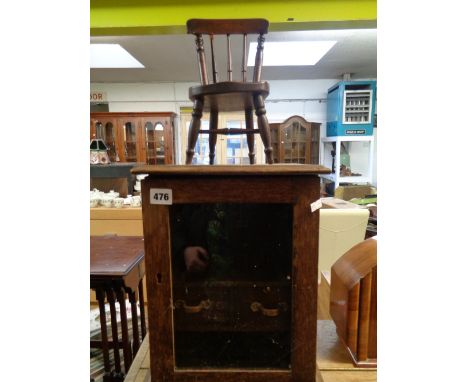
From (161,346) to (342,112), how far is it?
4.29m

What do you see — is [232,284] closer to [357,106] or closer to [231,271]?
[231,271]

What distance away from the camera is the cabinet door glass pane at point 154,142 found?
4.68 meters

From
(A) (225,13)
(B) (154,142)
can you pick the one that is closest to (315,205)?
(A) (225,13)

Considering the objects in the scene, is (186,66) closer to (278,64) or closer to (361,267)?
(278,64)

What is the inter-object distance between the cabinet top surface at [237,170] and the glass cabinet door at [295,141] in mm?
4201

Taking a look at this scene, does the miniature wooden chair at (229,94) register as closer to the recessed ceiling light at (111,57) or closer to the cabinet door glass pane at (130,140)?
the recessed ceiling light at (111,57)

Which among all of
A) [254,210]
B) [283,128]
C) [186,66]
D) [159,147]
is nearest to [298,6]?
[254,210]

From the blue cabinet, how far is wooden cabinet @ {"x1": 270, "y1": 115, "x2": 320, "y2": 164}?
1.51ft

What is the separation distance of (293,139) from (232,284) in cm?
429

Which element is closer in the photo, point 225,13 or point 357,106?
point 225,13

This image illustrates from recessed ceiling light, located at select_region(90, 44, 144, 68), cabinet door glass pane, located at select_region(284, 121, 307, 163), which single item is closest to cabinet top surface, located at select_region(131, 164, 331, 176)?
recessed ceiling light, located at select_region(90, 44, 144, 68)

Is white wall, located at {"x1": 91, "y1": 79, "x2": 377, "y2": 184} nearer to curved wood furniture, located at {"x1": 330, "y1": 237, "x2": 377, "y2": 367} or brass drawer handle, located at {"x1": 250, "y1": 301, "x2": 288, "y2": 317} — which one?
curved wood furniture, located at {"x1": 330, "y1": 237, "x2": 377, "y2": 367}

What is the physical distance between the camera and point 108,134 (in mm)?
4695
